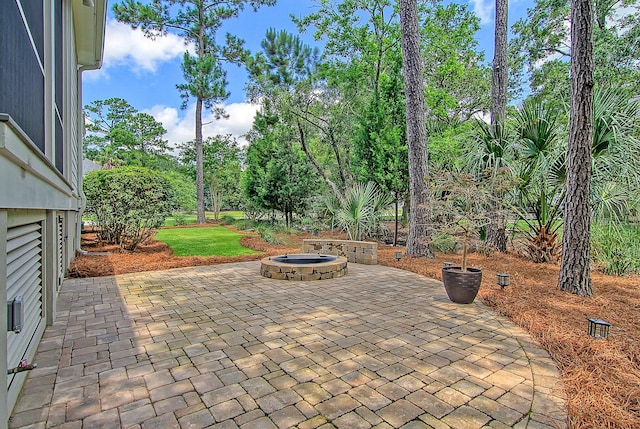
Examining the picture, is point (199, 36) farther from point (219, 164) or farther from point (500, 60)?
point (500, 60)

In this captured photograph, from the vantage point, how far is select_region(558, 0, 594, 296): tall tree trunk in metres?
4.93

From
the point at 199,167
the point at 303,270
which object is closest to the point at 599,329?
the point at 303,270

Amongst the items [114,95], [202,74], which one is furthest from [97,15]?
[114,95]

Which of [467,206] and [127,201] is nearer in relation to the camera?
[467,206]

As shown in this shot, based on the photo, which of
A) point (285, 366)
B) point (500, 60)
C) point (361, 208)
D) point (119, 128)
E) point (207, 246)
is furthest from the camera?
point (119, 128)

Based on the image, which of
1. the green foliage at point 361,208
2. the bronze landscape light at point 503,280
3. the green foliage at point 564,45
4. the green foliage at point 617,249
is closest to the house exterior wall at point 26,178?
the bronze landscape light at point 503,280

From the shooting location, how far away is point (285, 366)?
9.39 feet

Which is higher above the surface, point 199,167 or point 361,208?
point 199,167

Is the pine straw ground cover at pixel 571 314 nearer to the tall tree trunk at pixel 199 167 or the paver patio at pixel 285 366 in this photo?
the paver patio at pixel 285 366

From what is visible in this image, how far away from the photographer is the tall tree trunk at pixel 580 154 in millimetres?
4930

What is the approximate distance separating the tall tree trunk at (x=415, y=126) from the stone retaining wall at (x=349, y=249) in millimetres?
1445

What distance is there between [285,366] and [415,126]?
7240 millimetres

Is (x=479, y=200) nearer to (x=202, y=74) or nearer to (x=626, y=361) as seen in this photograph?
Result: (x=626, y=361)

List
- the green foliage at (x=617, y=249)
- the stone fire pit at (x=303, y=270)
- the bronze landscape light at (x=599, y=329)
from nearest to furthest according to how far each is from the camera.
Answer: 1. the bronze landscape light at (x=599, y=329)
2. the stone fire pit at (x=303, y=270)
3. the green foliage at (x=617, y=249)
